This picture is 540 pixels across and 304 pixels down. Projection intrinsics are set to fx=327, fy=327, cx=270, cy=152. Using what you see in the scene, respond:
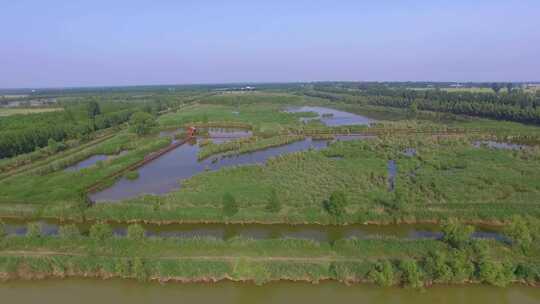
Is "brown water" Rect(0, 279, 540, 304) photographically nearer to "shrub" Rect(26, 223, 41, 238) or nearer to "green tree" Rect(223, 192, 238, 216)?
"shrub" Rect(26, 223, 41, 238)

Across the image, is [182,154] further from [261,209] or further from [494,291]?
[494,291]

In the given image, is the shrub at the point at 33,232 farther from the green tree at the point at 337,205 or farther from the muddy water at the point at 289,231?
the green tree at the point at 337,205

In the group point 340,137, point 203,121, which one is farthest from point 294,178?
point 203,121

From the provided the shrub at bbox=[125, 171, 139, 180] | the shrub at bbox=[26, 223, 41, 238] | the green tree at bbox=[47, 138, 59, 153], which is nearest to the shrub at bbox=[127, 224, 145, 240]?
the shrub at bbox=[26, 223, 41, 238]

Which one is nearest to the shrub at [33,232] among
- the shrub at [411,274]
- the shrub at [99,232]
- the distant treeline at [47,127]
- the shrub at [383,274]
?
the shrub at [99,232]

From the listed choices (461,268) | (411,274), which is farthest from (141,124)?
(461,268)

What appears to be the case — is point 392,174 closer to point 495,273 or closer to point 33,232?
point 495,273

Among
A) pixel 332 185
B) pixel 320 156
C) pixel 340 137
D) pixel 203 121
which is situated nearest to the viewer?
pixel 332 185
